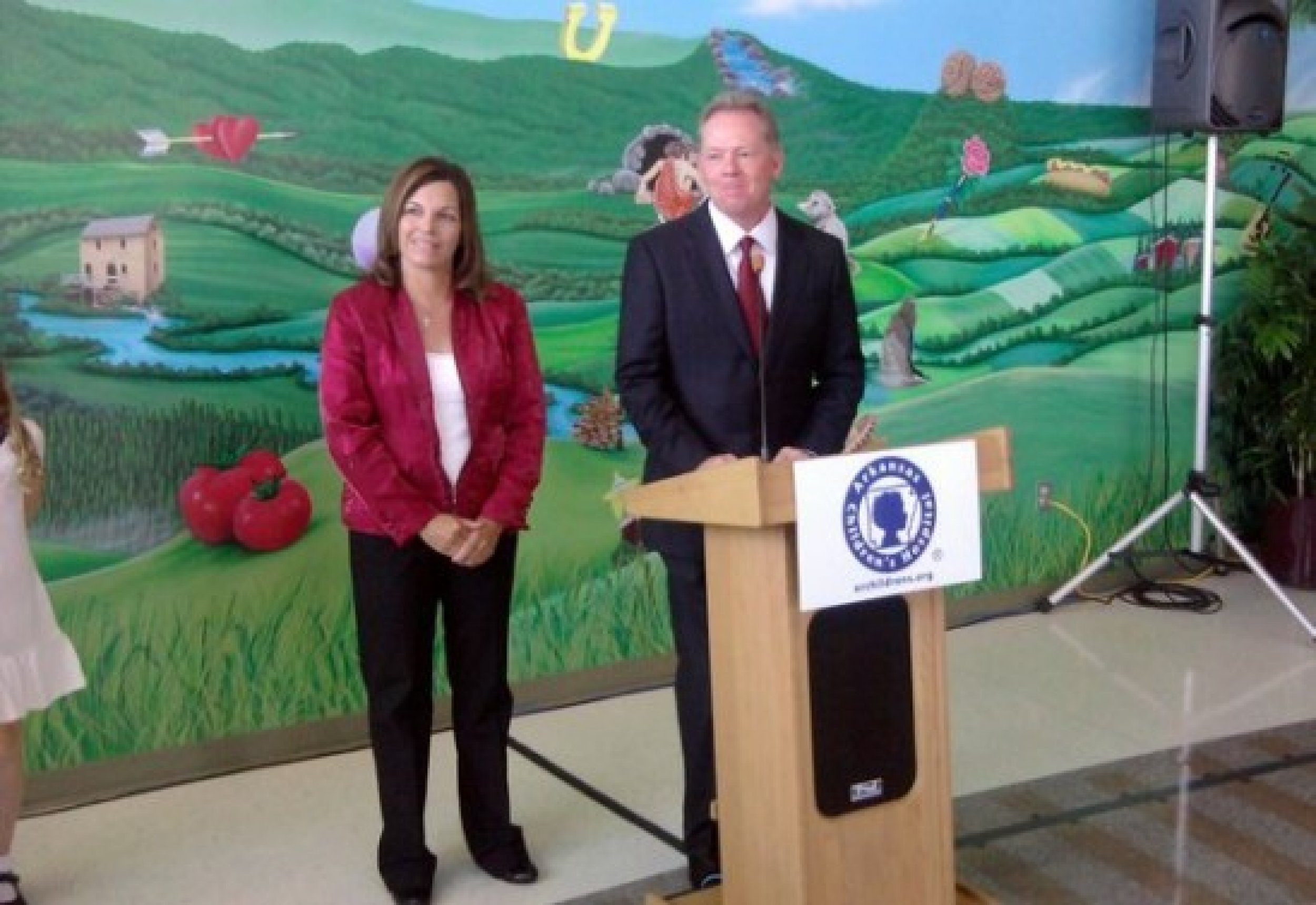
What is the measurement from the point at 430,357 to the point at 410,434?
0.54 feet

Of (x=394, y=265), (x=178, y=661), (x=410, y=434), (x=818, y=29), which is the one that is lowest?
(x=178, y=661)

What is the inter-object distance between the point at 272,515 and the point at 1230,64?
11.0 ft

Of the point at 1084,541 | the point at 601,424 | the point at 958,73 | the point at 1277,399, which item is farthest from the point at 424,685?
the point at 1277,399

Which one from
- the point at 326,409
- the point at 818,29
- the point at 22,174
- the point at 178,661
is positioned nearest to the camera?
the point at 326,409

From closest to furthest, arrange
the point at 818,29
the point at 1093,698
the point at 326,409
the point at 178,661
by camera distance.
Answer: the point at 326,409
the point at 178,661
the point at 1093,698
the point at 818,29

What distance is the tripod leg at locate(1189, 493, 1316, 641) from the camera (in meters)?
4.66

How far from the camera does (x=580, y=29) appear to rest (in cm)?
416

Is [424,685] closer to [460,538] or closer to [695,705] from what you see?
[460,538]

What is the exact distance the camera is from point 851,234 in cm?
474

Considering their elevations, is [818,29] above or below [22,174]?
above

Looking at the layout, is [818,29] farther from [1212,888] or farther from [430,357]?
[1212,888]

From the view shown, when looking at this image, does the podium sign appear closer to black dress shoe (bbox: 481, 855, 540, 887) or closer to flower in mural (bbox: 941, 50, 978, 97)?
black dress shoe (bbox: 481, 855, 540, 887)

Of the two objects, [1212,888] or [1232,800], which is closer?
[1212,888]

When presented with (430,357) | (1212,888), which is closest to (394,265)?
(430,357)
